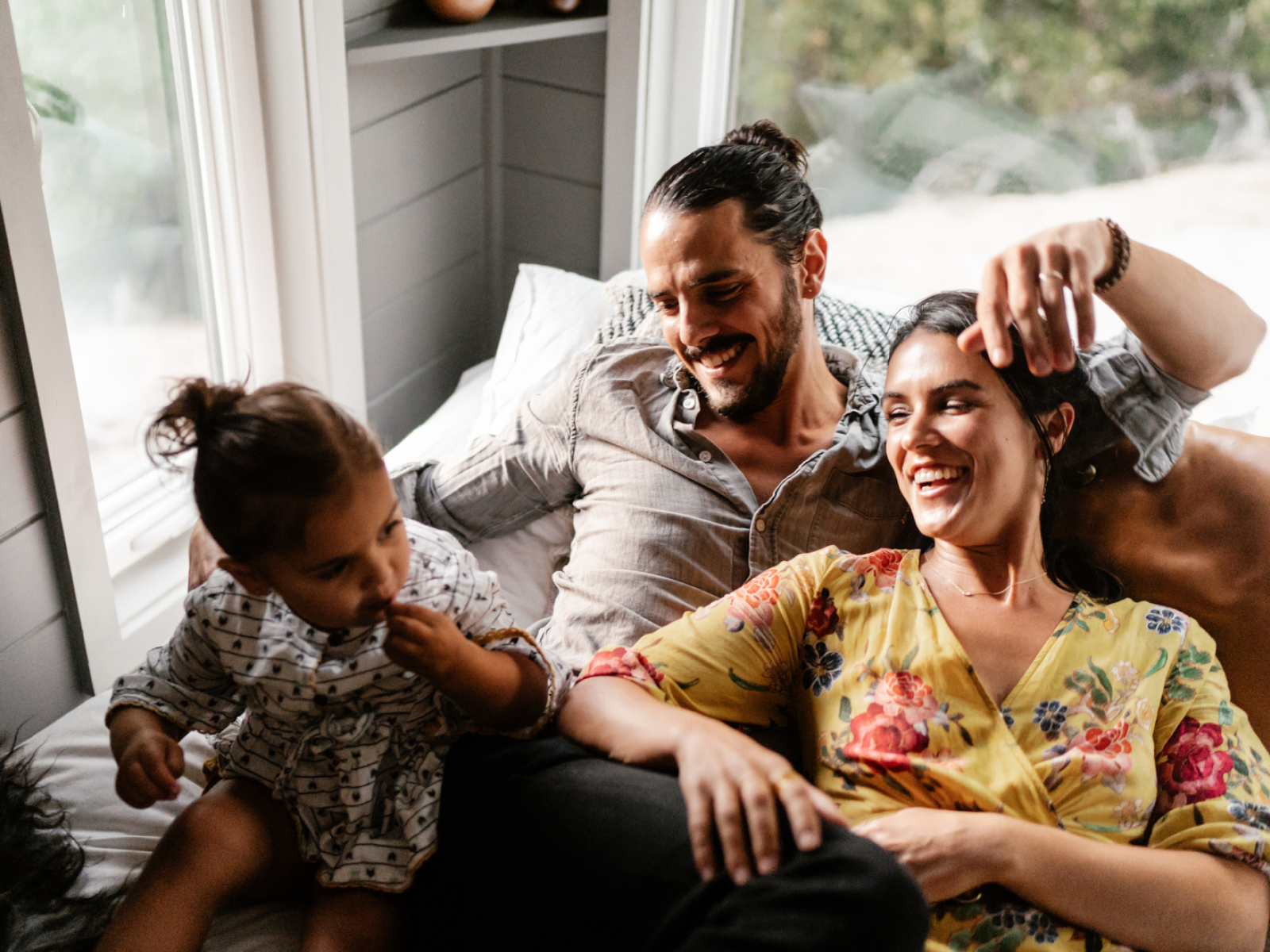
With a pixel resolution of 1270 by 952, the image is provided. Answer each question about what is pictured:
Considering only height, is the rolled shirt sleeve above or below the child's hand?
above

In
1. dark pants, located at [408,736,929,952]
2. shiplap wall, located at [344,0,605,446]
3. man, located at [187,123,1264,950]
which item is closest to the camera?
dark pants, located at [408,736,929,952]

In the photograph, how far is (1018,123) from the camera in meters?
2.04

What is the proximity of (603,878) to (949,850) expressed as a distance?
0.31 meters

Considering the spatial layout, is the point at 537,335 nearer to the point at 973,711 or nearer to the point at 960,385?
the point at 960,385

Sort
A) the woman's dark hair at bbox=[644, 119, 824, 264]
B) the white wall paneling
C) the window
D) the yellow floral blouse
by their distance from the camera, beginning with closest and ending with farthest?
1. the yellow floral blouse
2. the woman's dark hair at bbox=[644, 119, 824, 264]
3. the window
4. the white wall paneling

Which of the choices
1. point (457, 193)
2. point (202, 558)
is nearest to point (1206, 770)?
point (202, 558)

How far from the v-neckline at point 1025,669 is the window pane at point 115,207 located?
126cm

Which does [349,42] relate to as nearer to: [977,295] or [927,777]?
[977,295]

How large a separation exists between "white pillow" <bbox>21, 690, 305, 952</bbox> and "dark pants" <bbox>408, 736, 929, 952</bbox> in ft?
0.49

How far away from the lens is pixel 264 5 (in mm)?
1750

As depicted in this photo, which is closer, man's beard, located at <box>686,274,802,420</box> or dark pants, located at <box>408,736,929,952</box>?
dark pants, located at <box>408,736,929,952</box>

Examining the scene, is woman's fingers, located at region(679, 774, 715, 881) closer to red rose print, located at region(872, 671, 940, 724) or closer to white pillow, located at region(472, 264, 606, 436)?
red rose print, located at region(872, 671, 940, 724)

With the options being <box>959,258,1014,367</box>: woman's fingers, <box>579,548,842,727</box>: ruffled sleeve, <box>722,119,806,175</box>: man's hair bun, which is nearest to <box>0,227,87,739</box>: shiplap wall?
<box>579,548,842,727</box>: ruffled sleeve

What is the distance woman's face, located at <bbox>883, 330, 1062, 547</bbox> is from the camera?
1221 millimetres
